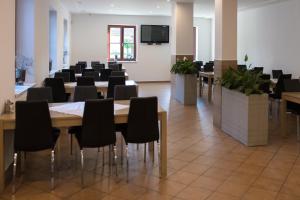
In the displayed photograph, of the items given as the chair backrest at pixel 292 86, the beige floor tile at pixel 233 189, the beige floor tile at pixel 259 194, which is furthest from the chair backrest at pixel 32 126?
the chair backrest at pixel 292 86

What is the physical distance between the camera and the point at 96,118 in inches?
143

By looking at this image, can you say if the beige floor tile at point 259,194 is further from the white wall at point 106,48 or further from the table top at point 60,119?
the white wall at point 106,48

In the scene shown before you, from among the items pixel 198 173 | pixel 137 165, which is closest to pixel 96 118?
pixel 137 165

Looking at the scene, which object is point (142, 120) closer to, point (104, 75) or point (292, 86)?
point (292, 86)

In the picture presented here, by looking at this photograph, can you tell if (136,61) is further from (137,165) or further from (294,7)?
(137,165)

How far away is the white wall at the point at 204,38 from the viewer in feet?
50.7

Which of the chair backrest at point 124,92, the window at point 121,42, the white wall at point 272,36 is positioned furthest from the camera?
the window at point 121,42

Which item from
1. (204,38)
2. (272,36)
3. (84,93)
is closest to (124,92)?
(84,93)

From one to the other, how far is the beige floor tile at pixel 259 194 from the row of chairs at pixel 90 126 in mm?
1122

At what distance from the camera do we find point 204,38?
1560 centimetres

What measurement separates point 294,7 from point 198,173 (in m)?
7.34

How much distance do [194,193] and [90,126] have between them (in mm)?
1255

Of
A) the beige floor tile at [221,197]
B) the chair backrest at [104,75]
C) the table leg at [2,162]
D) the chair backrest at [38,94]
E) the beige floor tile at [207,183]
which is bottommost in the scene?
the beige floor tile at [221,197]

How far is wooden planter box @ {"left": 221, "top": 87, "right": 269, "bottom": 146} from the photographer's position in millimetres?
5113
